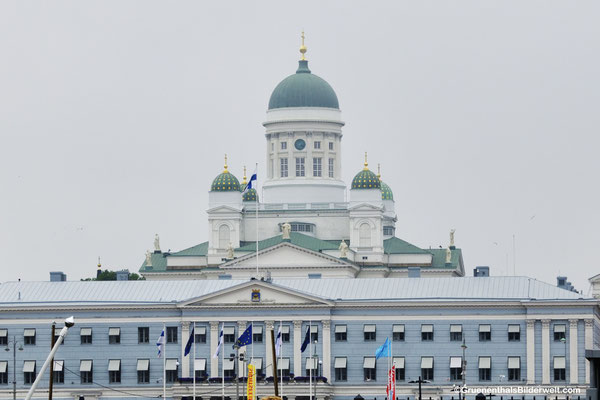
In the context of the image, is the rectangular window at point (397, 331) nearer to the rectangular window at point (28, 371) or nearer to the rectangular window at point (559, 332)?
the rectangular window at point (559, 332)

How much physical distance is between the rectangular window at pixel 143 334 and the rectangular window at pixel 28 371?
8.27m

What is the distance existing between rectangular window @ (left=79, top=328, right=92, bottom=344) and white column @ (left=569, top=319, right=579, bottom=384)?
119 ft

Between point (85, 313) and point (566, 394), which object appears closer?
point (566, 394)

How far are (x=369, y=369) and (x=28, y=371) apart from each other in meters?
25.7

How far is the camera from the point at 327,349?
17012cm

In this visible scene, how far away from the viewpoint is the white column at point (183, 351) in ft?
561

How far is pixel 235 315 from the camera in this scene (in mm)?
172250

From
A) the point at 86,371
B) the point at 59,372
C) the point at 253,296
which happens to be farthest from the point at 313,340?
the point at 59,372

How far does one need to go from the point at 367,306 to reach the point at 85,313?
Result: 70.6ft

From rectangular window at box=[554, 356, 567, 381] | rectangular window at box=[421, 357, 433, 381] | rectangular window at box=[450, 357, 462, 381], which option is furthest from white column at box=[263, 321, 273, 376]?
rectangular window at box=[554, 356, 567, 381]

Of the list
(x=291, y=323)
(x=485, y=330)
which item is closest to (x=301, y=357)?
(x=291, y=323)

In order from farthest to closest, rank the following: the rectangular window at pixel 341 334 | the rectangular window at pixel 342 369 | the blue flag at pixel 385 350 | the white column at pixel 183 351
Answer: the white column at pixel 183 351
the rectangular window at pixel 341 334
the rectangular window at pixel 342 369
the blue flag at pixel 385 350

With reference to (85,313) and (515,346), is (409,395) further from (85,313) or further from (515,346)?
(85,313)

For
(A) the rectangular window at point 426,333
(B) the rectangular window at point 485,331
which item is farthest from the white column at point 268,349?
(B) the rectangular window at point 485,331
